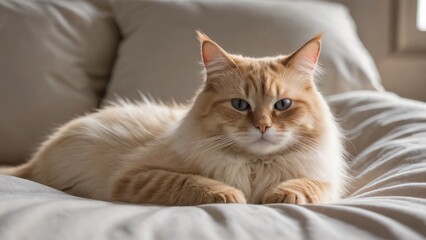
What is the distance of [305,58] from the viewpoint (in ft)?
4.19

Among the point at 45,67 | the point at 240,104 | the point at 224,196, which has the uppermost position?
the point at 240,104

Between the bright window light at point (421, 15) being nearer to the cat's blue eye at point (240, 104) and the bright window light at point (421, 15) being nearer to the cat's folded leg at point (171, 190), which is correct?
the cat's blue eye at point (240, 104)

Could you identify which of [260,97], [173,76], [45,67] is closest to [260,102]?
[260,97]

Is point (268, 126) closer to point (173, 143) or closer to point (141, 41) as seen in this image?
point (173, 143)

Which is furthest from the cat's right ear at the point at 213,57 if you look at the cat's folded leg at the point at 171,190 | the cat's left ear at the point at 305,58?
the cat's folded leg at the point at 171,190

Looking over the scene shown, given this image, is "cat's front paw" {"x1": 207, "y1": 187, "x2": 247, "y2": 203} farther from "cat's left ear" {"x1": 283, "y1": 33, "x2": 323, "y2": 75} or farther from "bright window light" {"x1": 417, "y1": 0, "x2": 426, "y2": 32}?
"bright window light" {"x1": 417, "y1": 0, "x2": 426, "y2": 32}

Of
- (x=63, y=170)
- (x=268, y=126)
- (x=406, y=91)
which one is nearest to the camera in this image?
(x=268, y=126)

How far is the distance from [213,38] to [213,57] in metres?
0.76

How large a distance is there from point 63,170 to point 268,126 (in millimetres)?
601

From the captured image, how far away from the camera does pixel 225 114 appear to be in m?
1.23

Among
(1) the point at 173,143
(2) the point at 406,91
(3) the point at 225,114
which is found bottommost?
(2) the point at 406,91

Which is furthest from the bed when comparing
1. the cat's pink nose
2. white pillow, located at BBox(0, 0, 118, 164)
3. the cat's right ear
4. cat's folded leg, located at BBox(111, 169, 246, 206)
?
the cat's right ear

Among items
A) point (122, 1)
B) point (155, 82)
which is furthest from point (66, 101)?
point (122, 1)

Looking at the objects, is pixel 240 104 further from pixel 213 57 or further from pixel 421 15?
pixel 421 15
